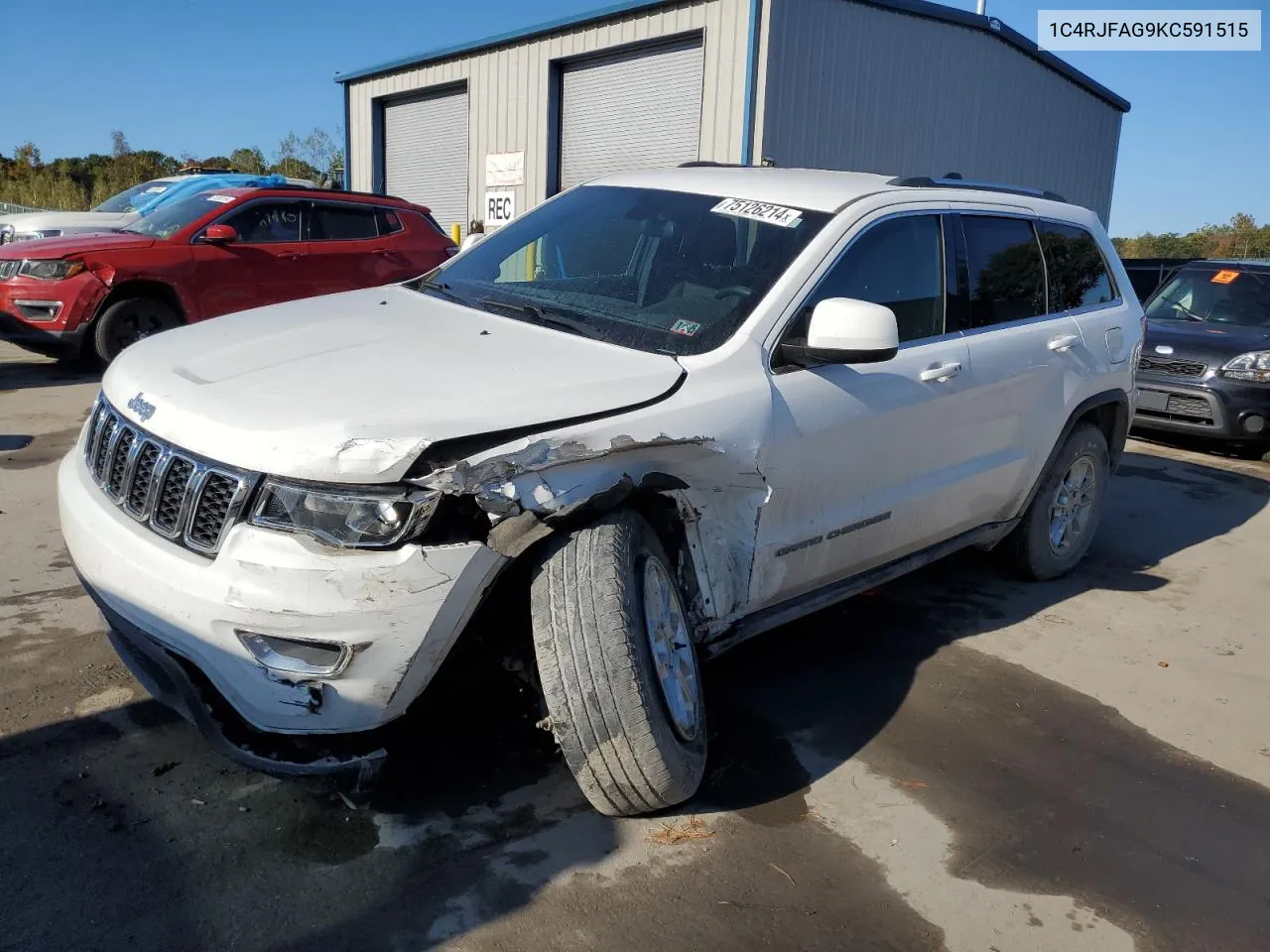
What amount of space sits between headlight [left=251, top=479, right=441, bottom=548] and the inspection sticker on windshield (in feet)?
5.86

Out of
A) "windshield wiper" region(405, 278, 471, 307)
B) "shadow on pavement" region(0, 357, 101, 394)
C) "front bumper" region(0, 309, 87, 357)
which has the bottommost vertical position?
"shadow on pavement" region(0, 357, 101, 394)

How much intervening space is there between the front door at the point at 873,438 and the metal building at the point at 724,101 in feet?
28.6

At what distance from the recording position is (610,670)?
261 cm

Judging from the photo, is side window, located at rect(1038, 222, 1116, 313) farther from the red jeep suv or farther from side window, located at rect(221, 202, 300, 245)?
side window, located at rect(221, 202, 300, 245)

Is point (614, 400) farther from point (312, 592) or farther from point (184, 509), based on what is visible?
point (184, 509)

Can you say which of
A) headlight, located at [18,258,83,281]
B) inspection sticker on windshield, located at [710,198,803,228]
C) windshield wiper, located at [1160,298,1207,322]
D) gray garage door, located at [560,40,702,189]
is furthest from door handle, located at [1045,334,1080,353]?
gray garage door, located at [560,40,702,189]

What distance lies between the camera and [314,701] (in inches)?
98.2

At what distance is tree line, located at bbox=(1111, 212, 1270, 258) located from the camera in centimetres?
3105

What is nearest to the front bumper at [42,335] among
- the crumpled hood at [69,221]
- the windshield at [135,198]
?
the crumpled hood at [69,221]

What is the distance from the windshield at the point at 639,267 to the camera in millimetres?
3332

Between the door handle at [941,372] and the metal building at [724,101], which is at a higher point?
the metal building at [724,101]

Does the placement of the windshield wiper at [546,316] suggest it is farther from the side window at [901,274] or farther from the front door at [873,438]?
the side window at [901,274]

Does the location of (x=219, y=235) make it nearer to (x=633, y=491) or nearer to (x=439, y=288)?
(x=439, y=288)

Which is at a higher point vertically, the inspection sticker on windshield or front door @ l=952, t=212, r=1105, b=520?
the inspection sticker on windshield
